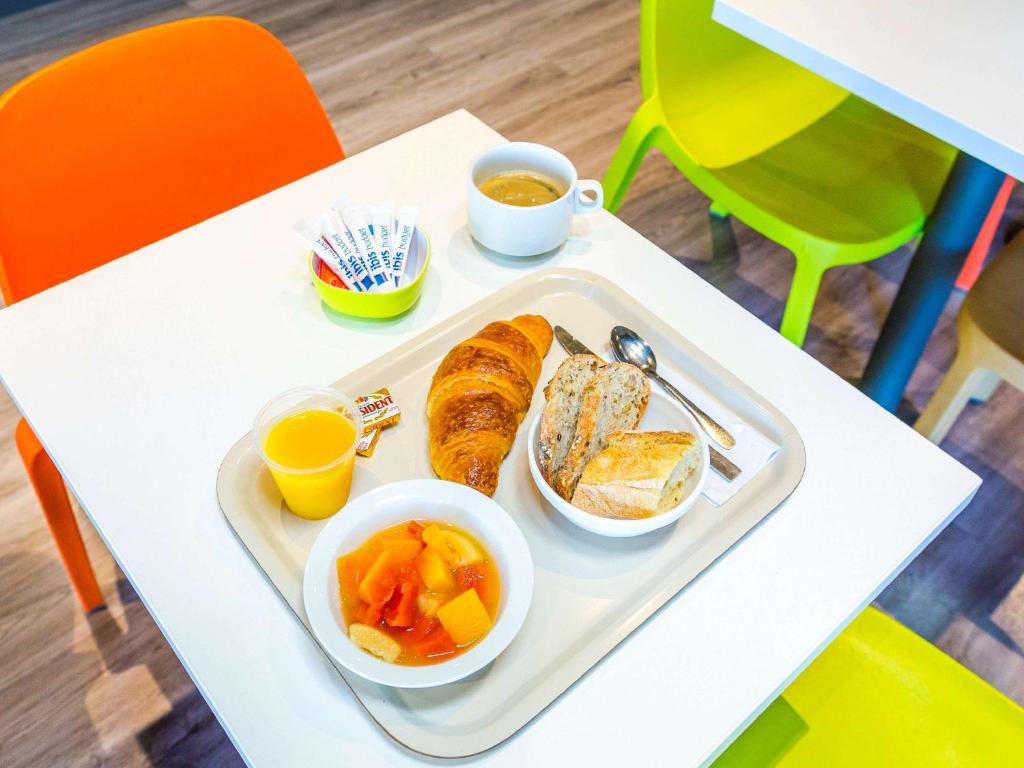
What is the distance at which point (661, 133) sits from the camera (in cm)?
163

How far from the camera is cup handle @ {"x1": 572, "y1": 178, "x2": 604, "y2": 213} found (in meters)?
1.04

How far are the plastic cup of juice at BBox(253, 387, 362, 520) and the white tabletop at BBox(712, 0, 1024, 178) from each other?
2.88ft

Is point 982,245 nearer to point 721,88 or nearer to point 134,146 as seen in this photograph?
point 721,88

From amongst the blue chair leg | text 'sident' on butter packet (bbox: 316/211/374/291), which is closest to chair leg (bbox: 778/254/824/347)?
the blue chair leg

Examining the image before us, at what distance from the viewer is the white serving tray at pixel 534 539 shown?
0.68 m

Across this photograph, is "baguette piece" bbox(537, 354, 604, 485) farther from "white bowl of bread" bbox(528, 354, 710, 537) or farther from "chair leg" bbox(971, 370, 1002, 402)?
"chair leg" bbox(971, 370, 1002, 402)

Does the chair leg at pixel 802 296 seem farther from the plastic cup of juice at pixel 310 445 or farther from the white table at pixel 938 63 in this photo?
the plastic cup of juice at pixel 310 445

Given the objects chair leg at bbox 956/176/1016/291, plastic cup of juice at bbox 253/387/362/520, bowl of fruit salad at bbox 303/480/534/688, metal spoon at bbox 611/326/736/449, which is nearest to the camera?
A: bowl of fruit salad at bbox 303/480/534/688

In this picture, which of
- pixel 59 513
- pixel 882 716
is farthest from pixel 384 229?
pixel 882 716

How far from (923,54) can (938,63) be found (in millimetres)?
29

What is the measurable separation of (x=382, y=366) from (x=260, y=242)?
0.92ft

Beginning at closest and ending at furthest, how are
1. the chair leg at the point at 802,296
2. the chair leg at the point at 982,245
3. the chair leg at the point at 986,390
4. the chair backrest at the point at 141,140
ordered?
the chair backrest at the point at 141,140 → the chair leg at the point at 802,296 → the chair leg at the point at 986,390 → the chair leg at the point at 982,245

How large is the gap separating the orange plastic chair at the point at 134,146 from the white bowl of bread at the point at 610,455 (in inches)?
29.6

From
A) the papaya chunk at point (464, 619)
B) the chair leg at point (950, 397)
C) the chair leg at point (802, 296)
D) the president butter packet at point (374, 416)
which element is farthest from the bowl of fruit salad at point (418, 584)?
the chair leg at point (950, 397)
